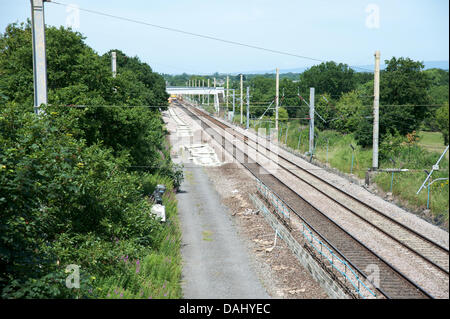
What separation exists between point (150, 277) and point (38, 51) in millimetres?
6610

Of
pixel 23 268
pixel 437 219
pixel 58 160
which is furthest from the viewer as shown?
pixel 58 160

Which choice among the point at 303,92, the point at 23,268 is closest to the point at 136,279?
the point at 23,268

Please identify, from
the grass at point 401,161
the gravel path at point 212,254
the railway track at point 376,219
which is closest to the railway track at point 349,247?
the railway track at point 376,219

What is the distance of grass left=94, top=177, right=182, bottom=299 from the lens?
9078 mm

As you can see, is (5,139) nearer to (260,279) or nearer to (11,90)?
(260,279)

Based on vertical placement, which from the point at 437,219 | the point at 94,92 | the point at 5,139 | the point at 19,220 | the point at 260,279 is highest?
the point at 94,92

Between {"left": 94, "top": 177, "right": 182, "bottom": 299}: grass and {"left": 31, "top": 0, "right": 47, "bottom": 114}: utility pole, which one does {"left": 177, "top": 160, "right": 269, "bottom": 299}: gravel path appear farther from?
{"left": 31, "top": 0, "right": 47, "bottom": 114}: utility pole

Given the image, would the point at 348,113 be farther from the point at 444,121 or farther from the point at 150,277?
the point at 444,121

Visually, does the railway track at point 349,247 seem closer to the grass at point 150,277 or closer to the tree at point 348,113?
the grass at point 150,277

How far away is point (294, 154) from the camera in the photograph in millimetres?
32625

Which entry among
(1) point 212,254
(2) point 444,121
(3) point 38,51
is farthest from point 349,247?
(3) point 38,51

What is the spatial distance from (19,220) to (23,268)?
2.26 feet

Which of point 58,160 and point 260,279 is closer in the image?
point 58,160

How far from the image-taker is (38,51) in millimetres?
11672
